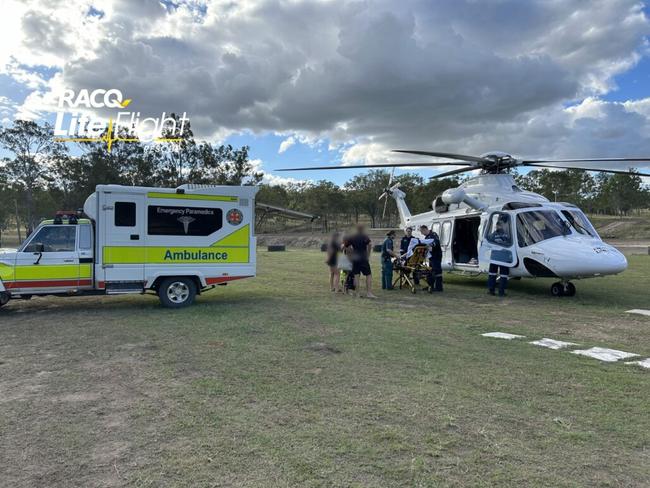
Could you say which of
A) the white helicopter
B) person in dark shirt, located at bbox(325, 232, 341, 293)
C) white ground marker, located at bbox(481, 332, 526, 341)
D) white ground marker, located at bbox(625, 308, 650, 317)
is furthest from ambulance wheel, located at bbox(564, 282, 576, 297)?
person in dark shirt, located at bbox(325, 232, 341, 293)

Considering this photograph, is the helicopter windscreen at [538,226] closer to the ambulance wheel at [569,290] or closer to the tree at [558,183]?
the ambulance wheel at [569,290]

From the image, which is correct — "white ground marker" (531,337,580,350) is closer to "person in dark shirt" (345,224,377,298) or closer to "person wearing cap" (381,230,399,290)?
"person in dark shirt" (345,224,377,298)

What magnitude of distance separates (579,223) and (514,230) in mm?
1488

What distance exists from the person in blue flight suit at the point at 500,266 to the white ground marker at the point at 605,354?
17.0 ft

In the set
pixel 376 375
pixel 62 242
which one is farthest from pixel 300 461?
pixel 62 242

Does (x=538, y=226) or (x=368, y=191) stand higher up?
(x=368, y=191)

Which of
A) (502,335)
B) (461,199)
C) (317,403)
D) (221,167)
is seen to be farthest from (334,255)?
(221,167)

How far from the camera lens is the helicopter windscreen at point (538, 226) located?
34.8ft

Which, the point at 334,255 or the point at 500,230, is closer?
the point at 500,230

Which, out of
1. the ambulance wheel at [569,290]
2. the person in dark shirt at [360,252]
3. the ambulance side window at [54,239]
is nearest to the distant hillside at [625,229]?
the ambulance wheel at [569,290]

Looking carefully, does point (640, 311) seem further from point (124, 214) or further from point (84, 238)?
point (84, 238)

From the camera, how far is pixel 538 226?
10789 mm

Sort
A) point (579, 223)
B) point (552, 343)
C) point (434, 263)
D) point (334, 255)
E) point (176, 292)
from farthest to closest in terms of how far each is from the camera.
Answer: point (434, 263) < point (334, 255) < point (579, 223) < point (176, 292) < point (552, 343)

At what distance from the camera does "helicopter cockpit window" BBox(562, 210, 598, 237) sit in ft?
35.3
